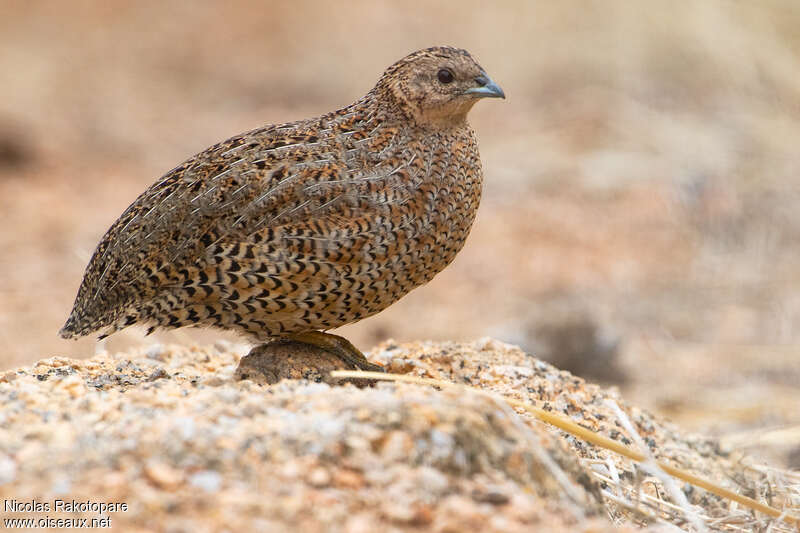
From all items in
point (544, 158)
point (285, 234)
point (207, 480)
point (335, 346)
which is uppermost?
point (544, 158)

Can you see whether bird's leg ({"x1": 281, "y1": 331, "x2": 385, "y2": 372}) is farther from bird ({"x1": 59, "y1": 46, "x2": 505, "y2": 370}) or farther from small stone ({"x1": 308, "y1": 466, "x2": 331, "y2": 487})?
small stone ({"x1": 308, "y1": 466, "x2": 331, "y2": 487})

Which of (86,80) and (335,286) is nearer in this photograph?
(335,286)

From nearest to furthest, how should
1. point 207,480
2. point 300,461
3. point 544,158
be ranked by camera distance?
1. point 207,480
2. point 300,461
3. point 544,158

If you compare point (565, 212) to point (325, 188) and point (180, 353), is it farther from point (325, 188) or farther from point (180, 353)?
point (325, 188)

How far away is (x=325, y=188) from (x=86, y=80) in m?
12.7

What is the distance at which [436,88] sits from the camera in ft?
15.2

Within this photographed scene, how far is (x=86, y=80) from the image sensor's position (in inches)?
626

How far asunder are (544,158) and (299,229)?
8.51 m

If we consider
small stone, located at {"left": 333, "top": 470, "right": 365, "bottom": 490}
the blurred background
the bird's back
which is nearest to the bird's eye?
the bird's back

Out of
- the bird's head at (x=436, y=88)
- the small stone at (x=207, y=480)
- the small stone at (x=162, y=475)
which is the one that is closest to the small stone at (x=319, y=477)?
the small stone at (x=207, y=480)

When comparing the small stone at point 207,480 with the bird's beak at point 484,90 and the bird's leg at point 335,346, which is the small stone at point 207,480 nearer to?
the bird's leg at point 335,346

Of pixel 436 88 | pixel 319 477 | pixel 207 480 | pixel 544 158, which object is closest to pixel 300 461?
pixel 319 477

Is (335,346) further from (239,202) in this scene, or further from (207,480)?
(207,480)

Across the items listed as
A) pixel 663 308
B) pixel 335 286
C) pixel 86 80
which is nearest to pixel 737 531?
pixel 335 286
